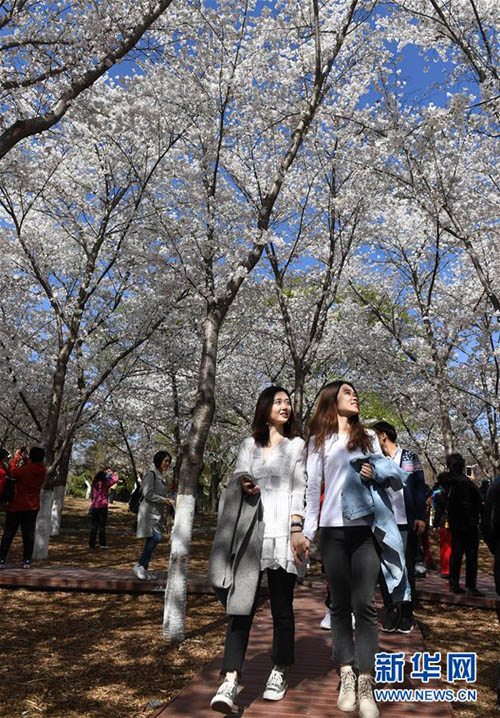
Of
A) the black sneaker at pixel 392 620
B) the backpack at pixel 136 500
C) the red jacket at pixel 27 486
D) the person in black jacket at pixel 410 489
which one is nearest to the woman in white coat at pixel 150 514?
the backpack at pixel 136 500

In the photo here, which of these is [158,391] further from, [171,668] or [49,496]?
[171,668]

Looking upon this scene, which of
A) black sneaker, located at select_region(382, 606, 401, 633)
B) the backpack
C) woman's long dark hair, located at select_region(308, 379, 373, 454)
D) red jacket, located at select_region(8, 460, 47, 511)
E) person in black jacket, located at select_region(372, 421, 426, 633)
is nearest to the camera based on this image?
woman's long dark hair, located at select_region(308, 379, 373, 454)

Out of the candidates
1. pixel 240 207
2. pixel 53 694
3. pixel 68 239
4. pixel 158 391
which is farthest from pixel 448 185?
pixel 158 391

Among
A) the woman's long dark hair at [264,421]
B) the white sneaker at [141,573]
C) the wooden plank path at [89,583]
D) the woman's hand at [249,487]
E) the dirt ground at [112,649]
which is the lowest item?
the dirt ground at [112,649]

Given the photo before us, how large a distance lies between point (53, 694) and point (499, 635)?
15.2 ft

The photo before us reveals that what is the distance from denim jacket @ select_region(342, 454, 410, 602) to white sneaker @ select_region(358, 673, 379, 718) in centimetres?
51

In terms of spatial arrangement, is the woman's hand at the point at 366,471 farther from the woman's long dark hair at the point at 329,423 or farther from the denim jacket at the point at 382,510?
the woman's long dark hair at the point at 329,423

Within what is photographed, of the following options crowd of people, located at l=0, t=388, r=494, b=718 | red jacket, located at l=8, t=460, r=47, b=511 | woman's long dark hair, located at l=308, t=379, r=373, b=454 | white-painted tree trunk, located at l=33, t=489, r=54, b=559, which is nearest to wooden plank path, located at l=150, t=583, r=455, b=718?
crowd of people, located at l=0, t=388, r=494, b=718

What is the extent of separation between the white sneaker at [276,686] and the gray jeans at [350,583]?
0.41 metres

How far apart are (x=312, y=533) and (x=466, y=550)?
532cm

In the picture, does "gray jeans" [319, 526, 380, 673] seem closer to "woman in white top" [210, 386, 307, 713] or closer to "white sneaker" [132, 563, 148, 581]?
"woman in white top" [210, 386, 307, 713]

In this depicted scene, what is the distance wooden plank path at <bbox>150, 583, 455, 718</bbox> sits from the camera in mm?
3961

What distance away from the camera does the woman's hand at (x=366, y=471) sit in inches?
161

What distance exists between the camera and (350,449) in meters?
4.27
